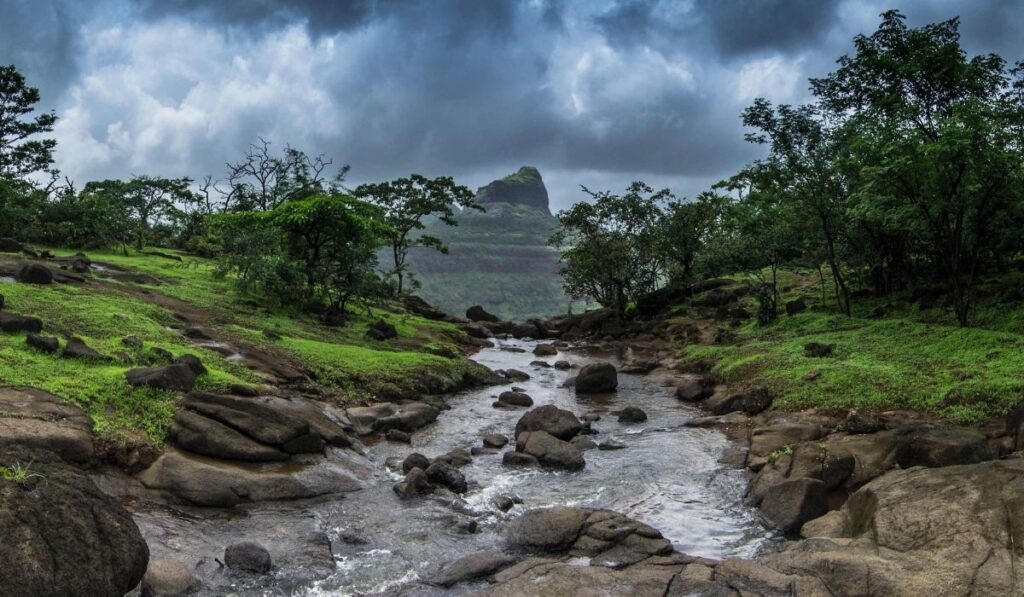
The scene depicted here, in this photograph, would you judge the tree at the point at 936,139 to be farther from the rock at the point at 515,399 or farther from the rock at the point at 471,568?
the rock at the point at 471,568

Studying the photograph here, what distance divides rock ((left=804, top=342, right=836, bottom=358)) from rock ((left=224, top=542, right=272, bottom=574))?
24112mm

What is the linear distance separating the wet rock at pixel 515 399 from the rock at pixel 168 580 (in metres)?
18.0

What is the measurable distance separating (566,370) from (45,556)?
1306 inches

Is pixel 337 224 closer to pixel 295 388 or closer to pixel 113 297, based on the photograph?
pixel 113 297

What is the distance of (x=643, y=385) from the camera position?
33344 millimetres

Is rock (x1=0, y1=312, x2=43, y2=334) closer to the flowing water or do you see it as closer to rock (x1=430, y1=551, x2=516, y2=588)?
the flowing water

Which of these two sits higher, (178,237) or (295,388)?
(178,237)

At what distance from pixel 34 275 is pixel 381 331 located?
54.9 ft

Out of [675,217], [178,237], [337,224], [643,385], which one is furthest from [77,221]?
[675,217]

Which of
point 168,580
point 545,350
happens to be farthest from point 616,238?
point 168,580

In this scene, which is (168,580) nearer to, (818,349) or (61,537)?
(61,537)

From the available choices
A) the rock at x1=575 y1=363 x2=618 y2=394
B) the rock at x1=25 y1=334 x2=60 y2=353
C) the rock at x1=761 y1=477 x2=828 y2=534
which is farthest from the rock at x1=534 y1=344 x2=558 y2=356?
the rock at x1=761 y1=477 x2=828 y2=534

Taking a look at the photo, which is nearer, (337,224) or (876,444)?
(876,444)

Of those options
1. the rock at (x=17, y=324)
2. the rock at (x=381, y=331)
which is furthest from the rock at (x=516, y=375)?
the rock at (x=17, y=324)
